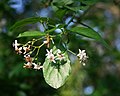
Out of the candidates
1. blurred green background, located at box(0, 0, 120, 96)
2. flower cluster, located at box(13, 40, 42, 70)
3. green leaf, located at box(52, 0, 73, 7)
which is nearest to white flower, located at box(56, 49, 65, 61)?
flower cluster, located at box(13, 40, 42, 70)

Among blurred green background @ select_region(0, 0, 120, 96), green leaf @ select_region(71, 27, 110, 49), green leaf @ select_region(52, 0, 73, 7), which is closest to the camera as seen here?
green leaf @ select_region(71, 27, 110, 49)

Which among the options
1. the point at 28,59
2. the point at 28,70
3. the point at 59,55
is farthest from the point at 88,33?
the point at 28,70

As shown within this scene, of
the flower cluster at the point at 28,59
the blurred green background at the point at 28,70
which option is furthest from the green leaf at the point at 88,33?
the blurred green background at the point at 28,70

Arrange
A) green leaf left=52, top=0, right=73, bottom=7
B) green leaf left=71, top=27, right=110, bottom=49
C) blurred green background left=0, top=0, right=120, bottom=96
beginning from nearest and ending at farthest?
green leaf left=71, top=27, right=110, bottom=49 → green leaf left=52, top=0, right=73, bottom=7 → blurred green background left=0, top=0, right=120, bottom=96

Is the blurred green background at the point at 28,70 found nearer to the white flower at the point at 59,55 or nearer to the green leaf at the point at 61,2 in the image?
the green leaf at the point at 61,2

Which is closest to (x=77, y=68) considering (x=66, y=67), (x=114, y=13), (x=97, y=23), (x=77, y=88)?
(x=77, y=88)

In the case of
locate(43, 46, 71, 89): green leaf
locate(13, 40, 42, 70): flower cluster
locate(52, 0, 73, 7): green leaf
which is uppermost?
locate(52, 0, 73, 7): green leaf

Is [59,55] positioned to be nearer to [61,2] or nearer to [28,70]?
[61,2]

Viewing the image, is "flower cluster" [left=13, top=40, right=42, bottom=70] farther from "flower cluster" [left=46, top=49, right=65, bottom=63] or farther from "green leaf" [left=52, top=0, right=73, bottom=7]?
"green leaf" [left=52, top=0, right=73, bottom=7]

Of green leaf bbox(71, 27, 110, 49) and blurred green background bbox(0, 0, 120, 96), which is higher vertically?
green leaf bbox(71, 27, 110, 49)
